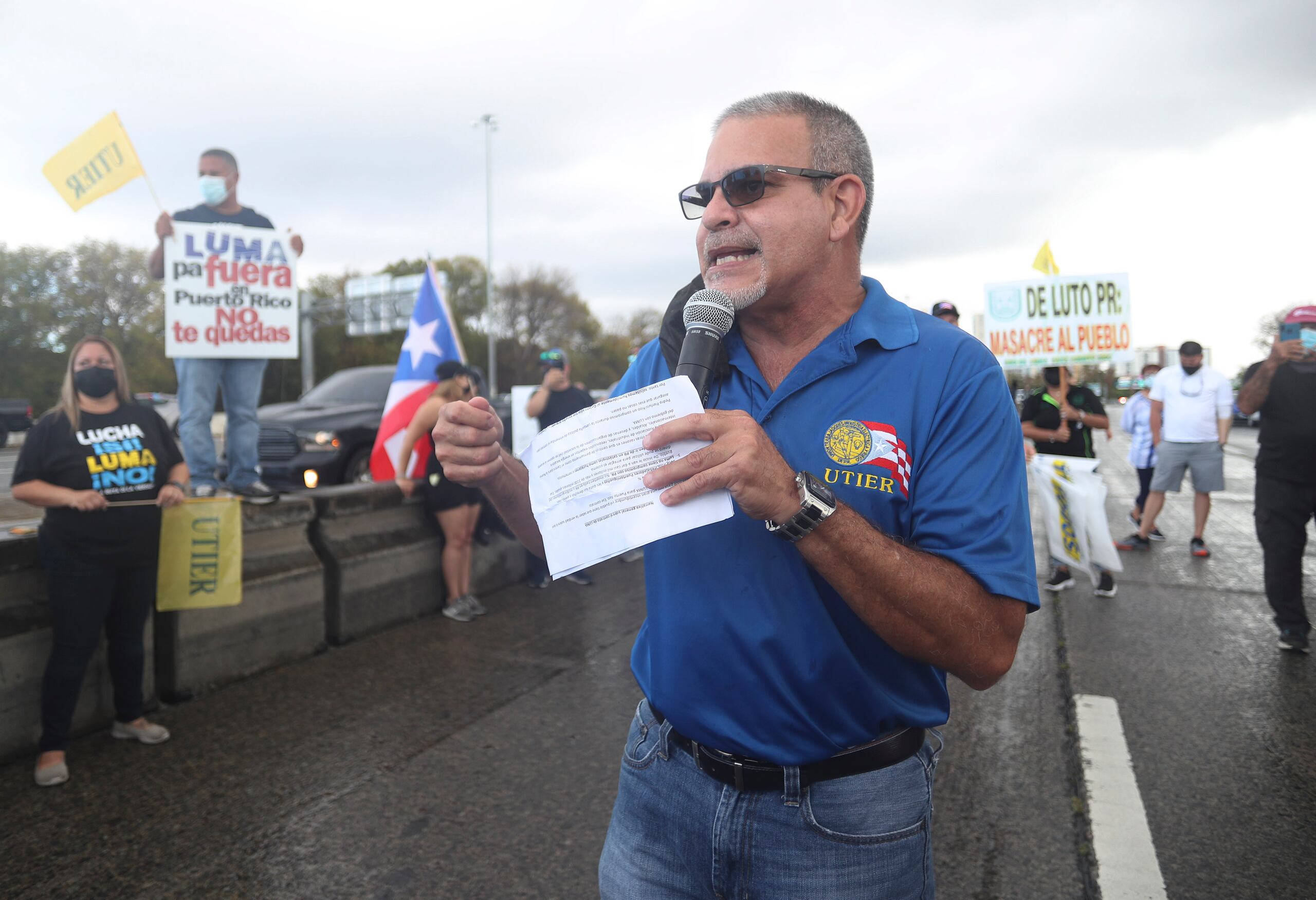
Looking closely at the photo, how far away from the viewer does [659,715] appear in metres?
1.71

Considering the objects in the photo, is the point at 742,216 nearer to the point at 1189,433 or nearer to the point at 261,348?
the point at 261,348

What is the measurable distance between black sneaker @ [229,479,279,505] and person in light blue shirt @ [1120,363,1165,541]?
8447mm

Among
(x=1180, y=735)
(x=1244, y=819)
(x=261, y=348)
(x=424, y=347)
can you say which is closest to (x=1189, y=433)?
(x=1180, y=735)

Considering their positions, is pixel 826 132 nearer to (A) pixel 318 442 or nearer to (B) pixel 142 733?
(B) pixel 142 733

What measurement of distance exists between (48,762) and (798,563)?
386 cm

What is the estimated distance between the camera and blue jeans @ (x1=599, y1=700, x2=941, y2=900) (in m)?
1.48

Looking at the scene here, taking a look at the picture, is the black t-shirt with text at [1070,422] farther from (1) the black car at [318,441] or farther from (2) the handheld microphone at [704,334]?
(2) the handheld microphone at [704,334]

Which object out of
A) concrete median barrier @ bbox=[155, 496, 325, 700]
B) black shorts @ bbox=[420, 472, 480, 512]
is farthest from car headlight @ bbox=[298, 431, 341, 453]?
concrete median barrier @ bbox=[155, 496, 325, 700]

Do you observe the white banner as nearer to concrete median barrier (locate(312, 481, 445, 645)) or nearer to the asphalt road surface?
the asphalt road surface

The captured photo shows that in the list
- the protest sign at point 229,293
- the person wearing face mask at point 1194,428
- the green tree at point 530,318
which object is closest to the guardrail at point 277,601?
the protest sign at point 229,293

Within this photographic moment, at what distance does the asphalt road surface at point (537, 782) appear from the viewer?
10.3ft

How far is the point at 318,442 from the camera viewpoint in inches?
407

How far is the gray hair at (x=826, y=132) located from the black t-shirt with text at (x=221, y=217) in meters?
5.43

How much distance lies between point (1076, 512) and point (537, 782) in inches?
183
